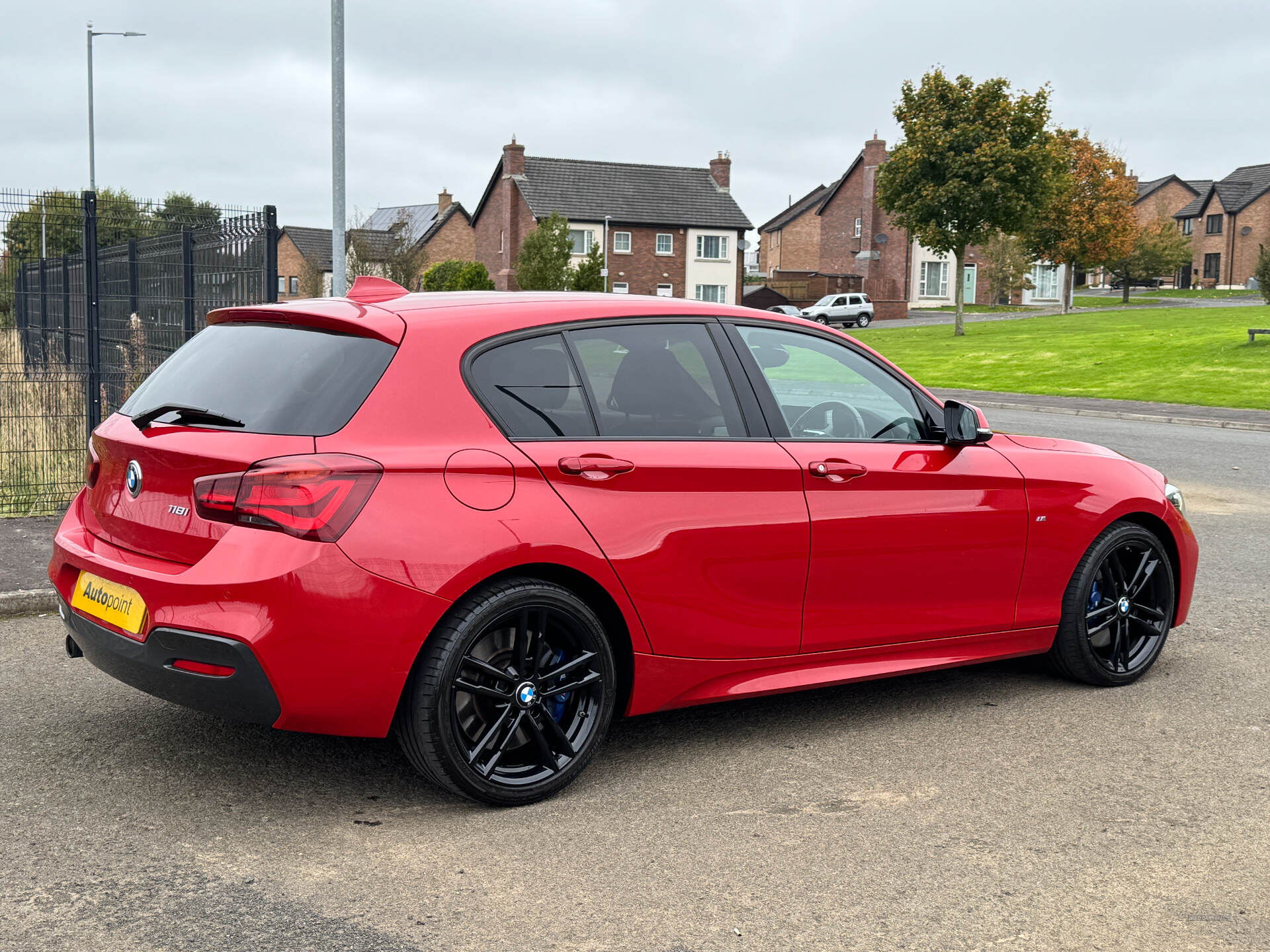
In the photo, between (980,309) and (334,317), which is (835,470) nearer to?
(334,317)

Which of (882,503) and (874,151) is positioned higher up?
(874,151)

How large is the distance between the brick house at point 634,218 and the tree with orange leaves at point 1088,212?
1843 cm

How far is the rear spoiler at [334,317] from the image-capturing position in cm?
397

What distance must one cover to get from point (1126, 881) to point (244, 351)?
311cm

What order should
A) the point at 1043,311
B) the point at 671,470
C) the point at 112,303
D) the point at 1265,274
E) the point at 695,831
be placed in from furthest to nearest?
the point at 1043,311
the point at 1265,274
the point at 112,303
the point at 671,470
the point at 695,831

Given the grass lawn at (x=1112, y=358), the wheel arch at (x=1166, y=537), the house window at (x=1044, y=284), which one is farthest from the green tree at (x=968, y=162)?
the wheel arch at (x=1166, y=537)

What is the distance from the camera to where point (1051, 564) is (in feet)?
17.1

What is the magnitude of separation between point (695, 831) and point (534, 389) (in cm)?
146

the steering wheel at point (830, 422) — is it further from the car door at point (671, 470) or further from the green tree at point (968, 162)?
the green tree at point (968, 162)

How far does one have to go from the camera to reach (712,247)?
7150 centimetres

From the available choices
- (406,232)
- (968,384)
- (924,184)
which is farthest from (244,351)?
(406,232)

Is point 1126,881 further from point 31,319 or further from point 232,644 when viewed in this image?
point 31,319

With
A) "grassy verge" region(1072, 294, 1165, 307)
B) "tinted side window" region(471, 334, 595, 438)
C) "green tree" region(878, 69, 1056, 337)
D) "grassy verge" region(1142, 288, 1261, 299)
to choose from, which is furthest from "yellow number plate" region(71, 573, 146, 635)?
"grassy verge" region(1142, 288, 1261, 299)

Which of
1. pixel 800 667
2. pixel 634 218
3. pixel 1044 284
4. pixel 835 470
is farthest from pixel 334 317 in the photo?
pixel 1044 284
